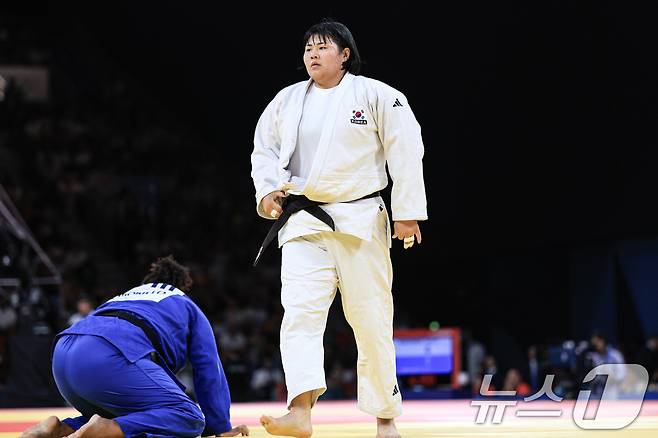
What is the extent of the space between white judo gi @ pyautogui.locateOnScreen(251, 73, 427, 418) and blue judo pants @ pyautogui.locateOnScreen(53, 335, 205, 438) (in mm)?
421

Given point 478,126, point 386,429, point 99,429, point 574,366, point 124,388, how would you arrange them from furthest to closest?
point 478,126
point 574,366
point 386,429
point 124,388
point 99,429

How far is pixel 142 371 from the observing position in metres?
3.35

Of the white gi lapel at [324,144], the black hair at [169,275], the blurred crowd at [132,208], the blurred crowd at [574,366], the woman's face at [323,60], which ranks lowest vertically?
the blurred crowd at [574,366]

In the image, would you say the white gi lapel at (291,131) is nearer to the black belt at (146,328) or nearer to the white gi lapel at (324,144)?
the white gi lapel at (324,144)

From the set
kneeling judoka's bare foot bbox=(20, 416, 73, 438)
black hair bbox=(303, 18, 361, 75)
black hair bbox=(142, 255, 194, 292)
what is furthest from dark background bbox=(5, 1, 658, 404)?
kneeling judoka's bare foot bbox=(20, 416, 73, 438)

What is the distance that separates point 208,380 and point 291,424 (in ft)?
1.37

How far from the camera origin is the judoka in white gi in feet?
11.7

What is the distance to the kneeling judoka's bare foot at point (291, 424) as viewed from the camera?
3326 mm

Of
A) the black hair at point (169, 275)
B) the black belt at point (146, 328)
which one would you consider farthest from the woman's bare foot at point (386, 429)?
the black hair at point (169, 275)

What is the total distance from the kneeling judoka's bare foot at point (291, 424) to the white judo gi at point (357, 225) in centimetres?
14

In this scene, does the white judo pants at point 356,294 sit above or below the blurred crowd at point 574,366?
above

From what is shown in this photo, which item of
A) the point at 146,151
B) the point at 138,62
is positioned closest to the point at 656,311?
the point at 146,151

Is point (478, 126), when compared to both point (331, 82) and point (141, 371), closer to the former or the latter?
point (331, 82)

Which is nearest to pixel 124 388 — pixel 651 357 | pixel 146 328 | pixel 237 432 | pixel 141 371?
pixel 141 371
